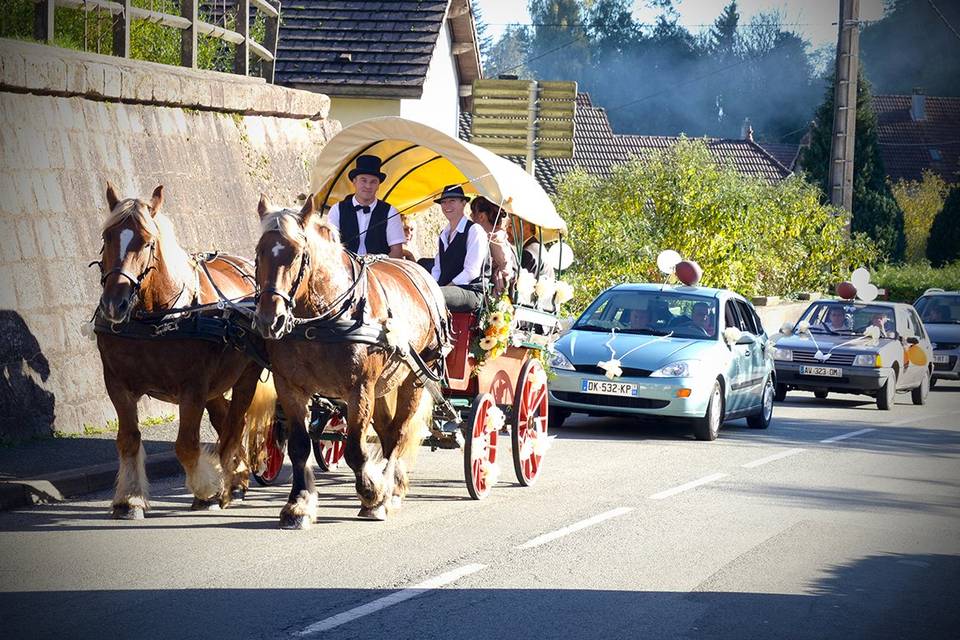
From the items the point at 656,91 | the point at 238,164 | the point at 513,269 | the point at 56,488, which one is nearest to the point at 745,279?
the point at 238,164

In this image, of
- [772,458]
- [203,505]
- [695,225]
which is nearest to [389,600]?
[203,505]

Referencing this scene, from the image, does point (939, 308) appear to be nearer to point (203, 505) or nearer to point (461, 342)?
point (461, 342)

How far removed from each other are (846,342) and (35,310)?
1309cm

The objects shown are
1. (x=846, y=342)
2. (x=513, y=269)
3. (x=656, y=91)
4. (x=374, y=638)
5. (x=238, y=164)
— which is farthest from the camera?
(x=656, y=91)

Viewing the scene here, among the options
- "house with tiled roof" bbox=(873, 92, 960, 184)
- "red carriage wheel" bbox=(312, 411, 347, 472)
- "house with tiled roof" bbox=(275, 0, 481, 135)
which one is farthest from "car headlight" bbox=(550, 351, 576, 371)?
"house with tiled roof" bbox=(873, 92, 960, 184)

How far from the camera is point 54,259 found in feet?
41.3

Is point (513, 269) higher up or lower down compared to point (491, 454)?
higher up

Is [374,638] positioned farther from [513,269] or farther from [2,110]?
[2,110]

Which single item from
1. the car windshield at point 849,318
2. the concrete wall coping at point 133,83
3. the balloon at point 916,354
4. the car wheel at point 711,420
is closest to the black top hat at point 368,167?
the concrete wall coping at point 133,83

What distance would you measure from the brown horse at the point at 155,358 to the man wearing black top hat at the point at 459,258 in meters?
1.90

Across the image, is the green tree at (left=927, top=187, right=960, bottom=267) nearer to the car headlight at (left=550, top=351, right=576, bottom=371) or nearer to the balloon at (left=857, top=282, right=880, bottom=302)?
the balloon at (left=857, top=282, right=880, bottom=302)

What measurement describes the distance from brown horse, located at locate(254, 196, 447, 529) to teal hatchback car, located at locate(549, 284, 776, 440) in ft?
18.2

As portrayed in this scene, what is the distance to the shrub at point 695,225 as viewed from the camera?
85.0 ft

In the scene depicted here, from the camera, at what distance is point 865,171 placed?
5534 centimetres
